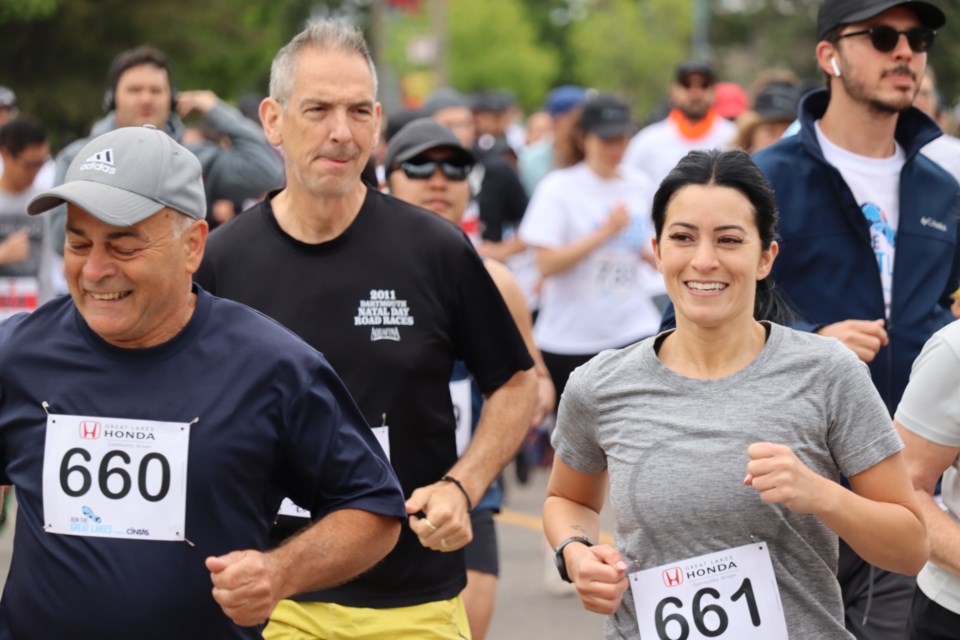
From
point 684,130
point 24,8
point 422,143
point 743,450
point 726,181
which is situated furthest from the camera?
point 24,8

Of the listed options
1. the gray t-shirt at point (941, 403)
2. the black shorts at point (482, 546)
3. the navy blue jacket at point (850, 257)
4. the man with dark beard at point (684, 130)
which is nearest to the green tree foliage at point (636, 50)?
the man with dark beard at point (684, 130)

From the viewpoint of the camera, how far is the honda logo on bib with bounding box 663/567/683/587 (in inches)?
139

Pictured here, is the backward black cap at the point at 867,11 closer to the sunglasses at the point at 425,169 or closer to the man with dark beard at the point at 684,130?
the sunglasses at the point at 425,169

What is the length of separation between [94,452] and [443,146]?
3127 millimetres

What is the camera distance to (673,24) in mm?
72250

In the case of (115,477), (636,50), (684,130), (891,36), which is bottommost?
(115,477)

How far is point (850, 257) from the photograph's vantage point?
4.83m

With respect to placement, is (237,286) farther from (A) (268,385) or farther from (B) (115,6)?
(B) (115,6)

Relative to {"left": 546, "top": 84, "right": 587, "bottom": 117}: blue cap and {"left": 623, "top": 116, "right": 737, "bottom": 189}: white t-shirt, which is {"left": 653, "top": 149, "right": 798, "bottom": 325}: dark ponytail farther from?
{"left": 546, "top": 84, "right": 587, "bottom": 117}: blue cap

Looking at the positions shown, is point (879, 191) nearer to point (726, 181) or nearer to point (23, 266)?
point (726, 181)

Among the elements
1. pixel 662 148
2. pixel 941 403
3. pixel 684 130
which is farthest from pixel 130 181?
pixel 684 130

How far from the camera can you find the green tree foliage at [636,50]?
2726 inches

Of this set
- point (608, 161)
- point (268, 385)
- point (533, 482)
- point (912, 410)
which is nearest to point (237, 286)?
point (268, 385)

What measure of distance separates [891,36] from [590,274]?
4203 millimetres
